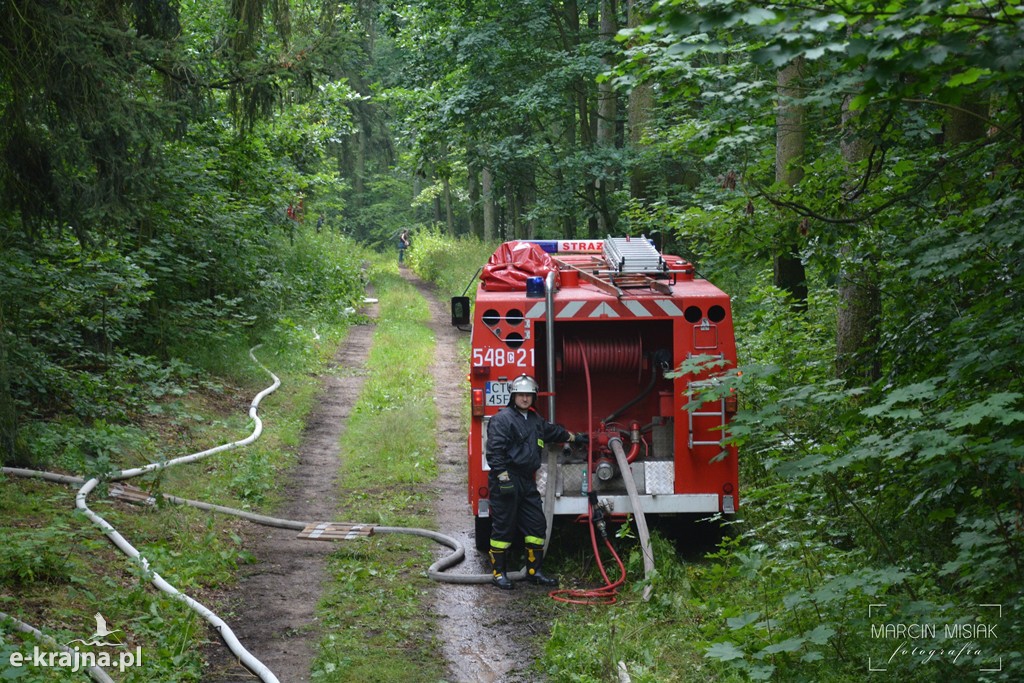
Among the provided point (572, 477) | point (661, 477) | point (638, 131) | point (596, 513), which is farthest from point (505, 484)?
point (638, 131)

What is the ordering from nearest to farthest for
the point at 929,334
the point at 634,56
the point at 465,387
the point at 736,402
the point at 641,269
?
the point at 634,56 → the point at 929,334 → the point at 736,402 → the point at 641,269 → the point at 465,387

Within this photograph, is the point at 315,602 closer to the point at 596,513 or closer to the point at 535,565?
the point at 535,565

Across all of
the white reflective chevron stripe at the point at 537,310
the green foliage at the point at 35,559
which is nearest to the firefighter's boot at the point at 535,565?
the white reflective chevron stripe at the point at 537,310

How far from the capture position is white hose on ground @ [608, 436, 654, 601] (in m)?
7.65

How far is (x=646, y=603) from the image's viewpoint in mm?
7059

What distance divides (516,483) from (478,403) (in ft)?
2.58

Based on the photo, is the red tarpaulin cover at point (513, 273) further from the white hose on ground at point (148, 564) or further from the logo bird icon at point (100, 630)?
the logo bird icon at point (100, 630)

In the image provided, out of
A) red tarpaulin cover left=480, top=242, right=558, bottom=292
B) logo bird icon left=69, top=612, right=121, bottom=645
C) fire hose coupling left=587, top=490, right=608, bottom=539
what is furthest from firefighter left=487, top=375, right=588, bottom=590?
logo bird icon left=69, top=612, right=121, bottom=645

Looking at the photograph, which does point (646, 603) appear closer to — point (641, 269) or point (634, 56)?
point (641, 269)

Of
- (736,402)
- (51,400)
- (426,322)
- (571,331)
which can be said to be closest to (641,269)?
(571,331)

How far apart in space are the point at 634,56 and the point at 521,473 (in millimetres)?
3872

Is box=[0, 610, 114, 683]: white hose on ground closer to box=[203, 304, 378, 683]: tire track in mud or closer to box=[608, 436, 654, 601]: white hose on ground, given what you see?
box=[203, 304, 378, 683]: tire track in mud

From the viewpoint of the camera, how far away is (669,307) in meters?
8.14

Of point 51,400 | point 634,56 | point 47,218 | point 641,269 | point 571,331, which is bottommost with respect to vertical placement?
point 51,400
